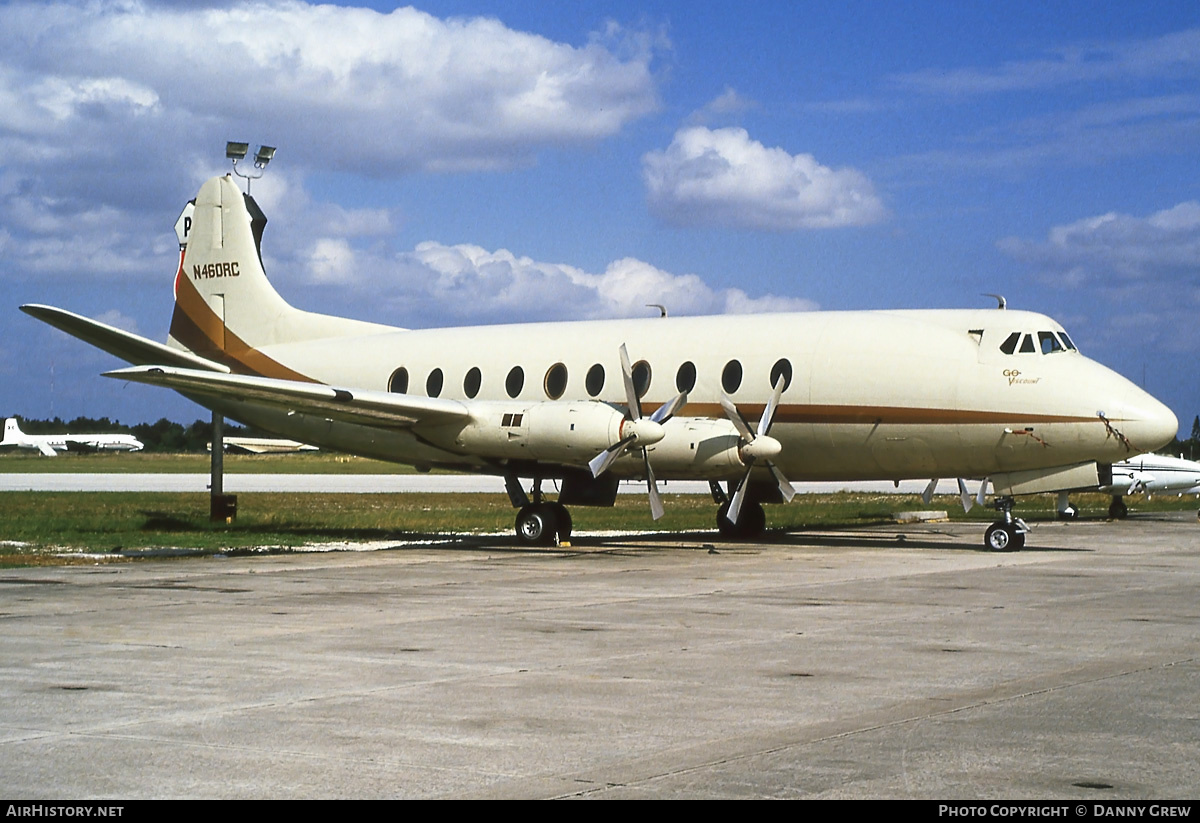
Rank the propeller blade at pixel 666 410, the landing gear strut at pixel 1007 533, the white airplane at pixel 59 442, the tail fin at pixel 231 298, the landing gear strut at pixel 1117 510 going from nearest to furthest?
the propeller blade at pixel 666 410
the landing gear strut at pixel 1007 533
the tail fin at pixel 231 298
the landing gear strut at pixel 1117 510
the white airplane at pixel 59 442

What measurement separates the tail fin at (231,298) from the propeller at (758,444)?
38.4 ft

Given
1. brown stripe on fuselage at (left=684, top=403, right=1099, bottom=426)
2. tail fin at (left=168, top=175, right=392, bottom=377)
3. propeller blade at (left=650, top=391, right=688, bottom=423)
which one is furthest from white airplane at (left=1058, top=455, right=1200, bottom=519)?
tail fin at (left=168, top=175, right=392, bottom=377)

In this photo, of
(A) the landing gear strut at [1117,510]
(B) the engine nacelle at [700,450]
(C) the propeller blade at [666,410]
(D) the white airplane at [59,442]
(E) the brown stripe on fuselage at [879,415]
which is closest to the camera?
(E) the brown stripe on fuselage at [879,415]

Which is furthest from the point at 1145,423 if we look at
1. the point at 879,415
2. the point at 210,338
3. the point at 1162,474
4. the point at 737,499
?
the point at 1162,474

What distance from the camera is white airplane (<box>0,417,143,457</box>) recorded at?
129750 millimetres

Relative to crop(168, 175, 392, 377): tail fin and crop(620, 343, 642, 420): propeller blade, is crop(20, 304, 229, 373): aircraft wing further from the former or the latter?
crop(620, 343, 642, 420): propeller blade

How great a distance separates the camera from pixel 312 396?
2492 centimetres

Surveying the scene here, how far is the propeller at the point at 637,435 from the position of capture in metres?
23.6

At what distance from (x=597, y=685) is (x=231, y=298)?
25311 millimetres

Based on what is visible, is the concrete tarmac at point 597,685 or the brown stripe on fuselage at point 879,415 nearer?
the concrete tarmac at point 597,685

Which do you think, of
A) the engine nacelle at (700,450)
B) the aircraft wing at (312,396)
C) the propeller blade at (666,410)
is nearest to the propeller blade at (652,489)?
the engine nacelle at (700,450)

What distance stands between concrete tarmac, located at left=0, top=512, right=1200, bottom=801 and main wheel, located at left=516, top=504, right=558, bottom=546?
6.25 m

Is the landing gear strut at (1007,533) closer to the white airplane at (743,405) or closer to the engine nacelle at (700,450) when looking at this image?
the white airplane at (743,405)

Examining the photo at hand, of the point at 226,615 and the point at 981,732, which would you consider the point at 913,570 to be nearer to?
the point at 226,615
